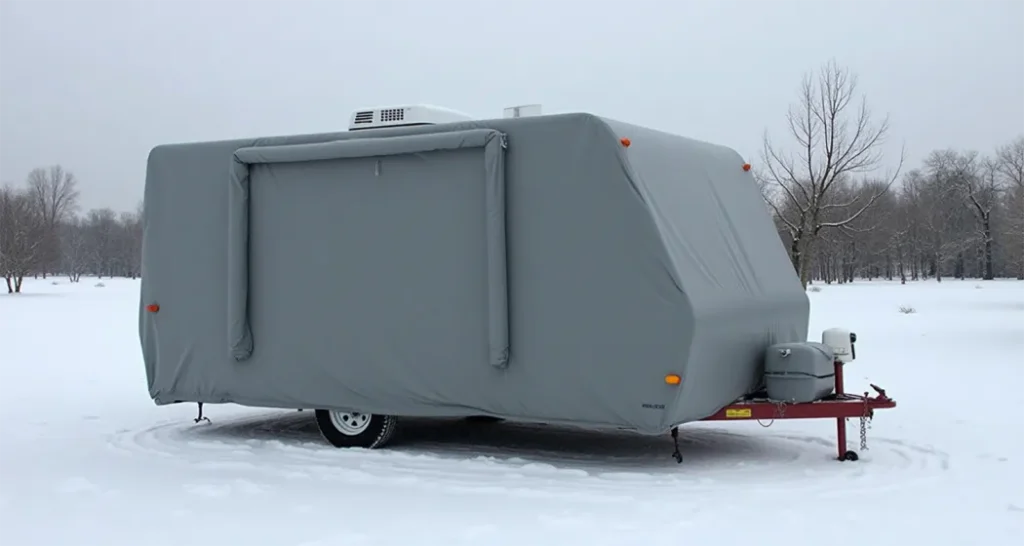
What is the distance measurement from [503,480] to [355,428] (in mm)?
1853

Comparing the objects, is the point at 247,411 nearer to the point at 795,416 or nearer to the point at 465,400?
the point at 465,400

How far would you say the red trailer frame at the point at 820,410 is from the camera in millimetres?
7508

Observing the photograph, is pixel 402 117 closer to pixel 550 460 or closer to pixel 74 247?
pixel 550 460

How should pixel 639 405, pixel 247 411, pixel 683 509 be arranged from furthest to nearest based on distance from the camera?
pixel 247 411, pixel 639 405, pixel 683 509

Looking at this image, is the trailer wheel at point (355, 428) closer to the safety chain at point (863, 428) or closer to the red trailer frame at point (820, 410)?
the red trailer frame at point (820, 410)

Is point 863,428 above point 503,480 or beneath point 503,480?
above

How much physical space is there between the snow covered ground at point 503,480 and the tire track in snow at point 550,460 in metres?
0.03

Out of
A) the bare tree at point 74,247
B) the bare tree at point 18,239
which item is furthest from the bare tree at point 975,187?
the bare tree at point 74,247

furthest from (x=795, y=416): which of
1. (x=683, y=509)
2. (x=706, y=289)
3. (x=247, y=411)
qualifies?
(x=247, y=411)

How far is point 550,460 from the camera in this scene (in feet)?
26.3

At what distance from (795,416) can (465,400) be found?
8.44 feet

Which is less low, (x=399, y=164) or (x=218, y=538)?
(x=399, y=164)

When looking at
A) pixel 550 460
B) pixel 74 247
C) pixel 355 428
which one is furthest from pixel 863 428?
pixel 74 247

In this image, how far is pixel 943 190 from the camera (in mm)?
75125
